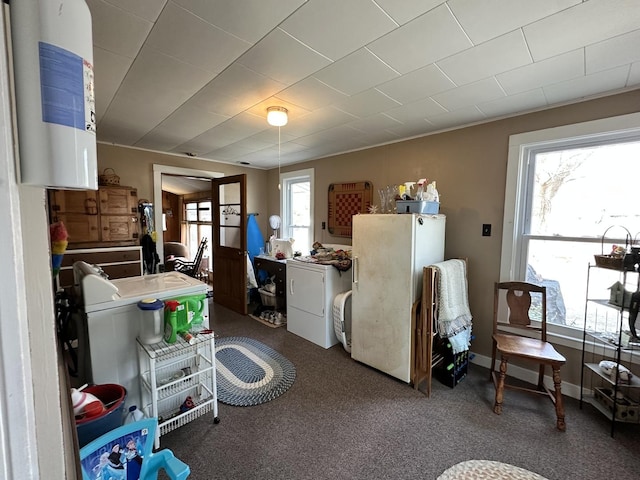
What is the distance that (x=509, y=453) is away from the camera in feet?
5.49

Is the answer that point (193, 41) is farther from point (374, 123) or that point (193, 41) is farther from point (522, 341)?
point (522, 341)

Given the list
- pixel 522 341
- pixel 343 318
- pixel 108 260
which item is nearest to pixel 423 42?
pixel 522 341

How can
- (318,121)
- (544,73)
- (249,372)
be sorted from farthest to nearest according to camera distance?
(318,121) < (249,372) < (544,73)

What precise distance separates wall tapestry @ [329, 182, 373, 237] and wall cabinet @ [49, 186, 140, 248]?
2.58m

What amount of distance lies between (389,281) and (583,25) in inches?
72.5

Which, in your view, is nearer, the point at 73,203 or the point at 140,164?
the point at 73,203

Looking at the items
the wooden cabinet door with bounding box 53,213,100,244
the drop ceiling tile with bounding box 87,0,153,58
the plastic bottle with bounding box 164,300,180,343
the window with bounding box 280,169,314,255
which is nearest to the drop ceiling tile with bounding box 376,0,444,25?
the drop ceiling tile with bounding box 87,0,153,58

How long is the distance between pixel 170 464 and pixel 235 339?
2.06 meters

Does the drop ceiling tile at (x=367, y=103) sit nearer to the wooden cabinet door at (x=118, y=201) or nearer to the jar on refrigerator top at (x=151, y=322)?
the jar on refrigerator top at (x=151, y=322)

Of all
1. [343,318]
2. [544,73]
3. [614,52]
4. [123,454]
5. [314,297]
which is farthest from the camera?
[314,297]

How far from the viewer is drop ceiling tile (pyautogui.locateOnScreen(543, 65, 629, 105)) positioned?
173 cm

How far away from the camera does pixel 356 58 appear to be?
1.59 m

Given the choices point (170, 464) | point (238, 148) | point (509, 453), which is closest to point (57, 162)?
point (170, 464)

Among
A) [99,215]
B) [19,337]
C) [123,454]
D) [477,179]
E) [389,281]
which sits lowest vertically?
[123,454]
